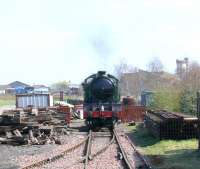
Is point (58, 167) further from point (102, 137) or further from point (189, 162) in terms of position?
point (102, 137)

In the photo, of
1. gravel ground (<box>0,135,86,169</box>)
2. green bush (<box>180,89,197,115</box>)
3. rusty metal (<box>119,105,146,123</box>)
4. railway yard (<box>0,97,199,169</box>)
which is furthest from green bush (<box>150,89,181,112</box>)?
gravel ground (<box>0,135,86,169</box>)

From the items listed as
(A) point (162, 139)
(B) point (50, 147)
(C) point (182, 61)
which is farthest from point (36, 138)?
(C) point (182, 61)

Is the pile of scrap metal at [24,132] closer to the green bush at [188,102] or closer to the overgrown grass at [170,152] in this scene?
the overgrown grass at [170,152]

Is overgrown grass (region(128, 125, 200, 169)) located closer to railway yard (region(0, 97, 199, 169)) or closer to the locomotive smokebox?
railway yard (region(0, 97, 199, 169))

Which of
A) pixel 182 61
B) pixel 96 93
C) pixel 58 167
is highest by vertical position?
pixel 182 61

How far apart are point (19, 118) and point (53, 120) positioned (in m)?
4.87

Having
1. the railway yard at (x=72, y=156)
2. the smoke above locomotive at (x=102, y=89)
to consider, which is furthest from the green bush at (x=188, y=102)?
the railway yard at (x=72, y=156)

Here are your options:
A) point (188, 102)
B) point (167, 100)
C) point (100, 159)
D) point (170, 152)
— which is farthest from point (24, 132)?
point (167, 100)

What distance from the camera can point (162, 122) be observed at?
2164 cm

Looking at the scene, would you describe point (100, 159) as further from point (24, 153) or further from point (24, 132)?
point (24, 132)

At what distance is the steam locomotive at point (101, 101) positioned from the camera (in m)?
28.0

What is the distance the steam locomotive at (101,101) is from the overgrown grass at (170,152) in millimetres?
3961

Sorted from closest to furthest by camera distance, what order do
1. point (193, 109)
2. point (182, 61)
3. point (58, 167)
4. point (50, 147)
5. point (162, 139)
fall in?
point (58, 167)
point (50, 147)
point (162, 139)
point (193, 109)
point (182, 61)

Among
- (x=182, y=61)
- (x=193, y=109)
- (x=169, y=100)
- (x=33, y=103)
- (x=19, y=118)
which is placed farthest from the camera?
(x=182, y=61)
